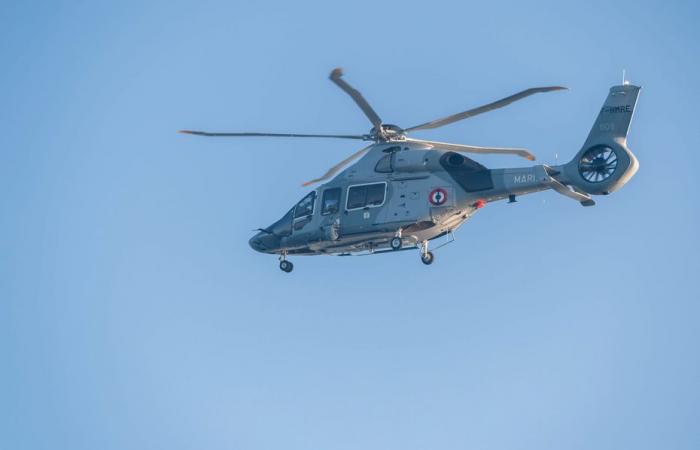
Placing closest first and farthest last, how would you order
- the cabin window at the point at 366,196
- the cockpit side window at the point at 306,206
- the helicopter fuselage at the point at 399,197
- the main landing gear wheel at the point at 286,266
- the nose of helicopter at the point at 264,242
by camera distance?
the helicopter fuselage at the point at 399,197 < the cabin window at the point at 366,196 < the cockpit side window at the point at 306,206 < the main landing gear wheel at the point at 286,266 < the nose of helicopter at the point at 264,242

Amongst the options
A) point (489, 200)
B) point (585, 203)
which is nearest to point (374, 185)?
point (489, 200)

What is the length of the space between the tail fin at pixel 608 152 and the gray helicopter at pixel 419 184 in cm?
3

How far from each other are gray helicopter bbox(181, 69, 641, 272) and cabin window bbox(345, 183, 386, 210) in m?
0.03

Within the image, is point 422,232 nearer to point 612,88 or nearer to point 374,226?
point 374,226

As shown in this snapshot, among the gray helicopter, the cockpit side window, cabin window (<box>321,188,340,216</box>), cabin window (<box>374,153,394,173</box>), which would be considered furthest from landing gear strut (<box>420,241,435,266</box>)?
the cockpit side window

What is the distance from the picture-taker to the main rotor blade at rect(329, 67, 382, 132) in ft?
115

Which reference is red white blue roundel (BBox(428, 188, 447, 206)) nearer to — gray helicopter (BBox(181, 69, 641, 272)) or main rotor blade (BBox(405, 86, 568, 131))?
gray helicopter (BBox(181, 69, 641, 272))

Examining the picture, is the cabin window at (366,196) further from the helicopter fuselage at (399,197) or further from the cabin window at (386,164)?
the cabin window at (386,164)

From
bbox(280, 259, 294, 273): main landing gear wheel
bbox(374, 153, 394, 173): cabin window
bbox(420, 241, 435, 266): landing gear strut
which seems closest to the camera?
bbox(420, 241, 435, 266): landing gear strut

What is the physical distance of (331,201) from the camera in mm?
40000

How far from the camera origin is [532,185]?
1443 inches

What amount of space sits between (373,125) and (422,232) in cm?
387

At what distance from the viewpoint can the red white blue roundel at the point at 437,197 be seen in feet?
124

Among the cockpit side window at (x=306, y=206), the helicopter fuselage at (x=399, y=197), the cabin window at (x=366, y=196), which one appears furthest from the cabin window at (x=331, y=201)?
the cockpit side window at (x=306, y=206)
